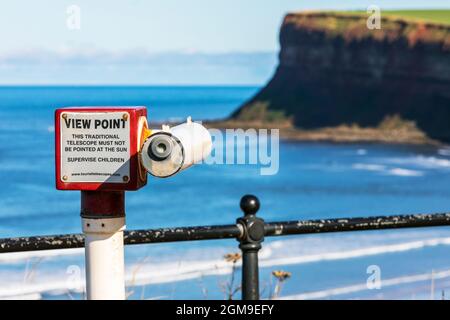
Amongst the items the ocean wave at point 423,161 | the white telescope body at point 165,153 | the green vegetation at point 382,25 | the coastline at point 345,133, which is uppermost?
the green vegetation at point 382,25

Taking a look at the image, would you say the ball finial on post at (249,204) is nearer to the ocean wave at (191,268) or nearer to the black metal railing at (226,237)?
the black metal railing at (226,237)

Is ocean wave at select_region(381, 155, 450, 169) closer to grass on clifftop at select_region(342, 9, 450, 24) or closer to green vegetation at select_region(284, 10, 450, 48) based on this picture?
green vegetation at select_region(284, 10, 450, 48)

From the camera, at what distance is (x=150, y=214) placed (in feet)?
143

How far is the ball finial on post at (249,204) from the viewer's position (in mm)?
4055

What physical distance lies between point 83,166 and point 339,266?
61.9ft

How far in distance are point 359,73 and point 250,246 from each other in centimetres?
9470

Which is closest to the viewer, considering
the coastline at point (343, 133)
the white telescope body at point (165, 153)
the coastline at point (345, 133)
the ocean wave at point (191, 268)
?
the white telescope body at point (165, 153)

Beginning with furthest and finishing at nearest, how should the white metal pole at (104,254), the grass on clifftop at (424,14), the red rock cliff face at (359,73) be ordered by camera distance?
1. the grass on clifftop at (424,14)
2. the red rock cliff face at (359,73)
3. the white metal pole at (104,254)

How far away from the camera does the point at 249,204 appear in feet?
13.3

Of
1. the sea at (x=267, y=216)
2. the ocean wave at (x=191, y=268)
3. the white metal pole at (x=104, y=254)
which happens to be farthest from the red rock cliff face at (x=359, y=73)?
the white metal pole at (x=104, y=254)

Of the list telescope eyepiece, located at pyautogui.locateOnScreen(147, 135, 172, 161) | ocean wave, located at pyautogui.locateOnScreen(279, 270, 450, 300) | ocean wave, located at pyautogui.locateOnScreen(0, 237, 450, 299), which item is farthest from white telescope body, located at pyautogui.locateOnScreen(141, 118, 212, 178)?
ocean wave, located at pyautogui.locateOnScreen(279, 270, 450, 300)

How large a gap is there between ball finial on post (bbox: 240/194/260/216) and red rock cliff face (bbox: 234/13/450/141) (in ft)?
272

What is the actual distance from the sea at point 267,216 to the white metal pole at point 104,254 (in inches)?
84.0

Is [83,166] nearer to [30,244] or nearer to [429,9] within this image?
[30,244]
